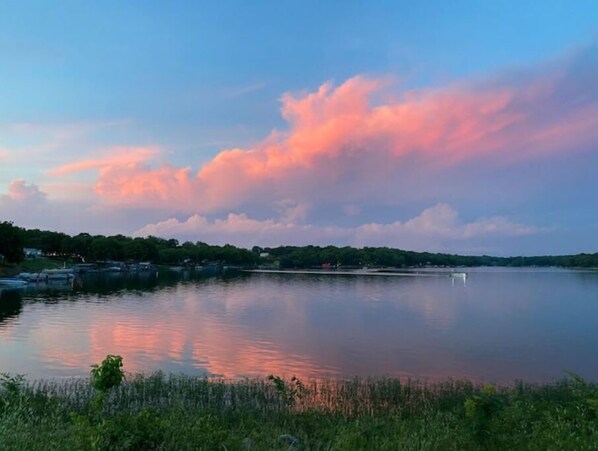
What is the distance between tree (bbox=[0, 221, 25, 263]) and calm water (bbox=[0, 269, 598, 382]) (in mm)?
23257

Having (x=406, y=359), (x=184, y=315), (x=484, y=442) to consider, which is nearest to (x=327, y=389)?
(x=484, y=442)

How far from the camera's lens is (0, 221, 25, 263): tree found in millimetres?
80750

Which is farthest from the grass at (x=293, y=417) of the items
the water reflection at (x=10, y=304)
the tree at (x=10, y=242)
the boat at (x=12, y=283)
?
the tree at (x=10, y=242)

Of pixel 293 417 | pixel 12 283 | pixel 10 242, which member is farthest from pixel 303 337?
pixel 10 242

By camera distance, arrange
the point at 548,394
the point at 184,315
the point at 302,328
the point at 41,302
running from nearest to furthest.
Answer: the point at 548,394 → the point at 302,328 → the point at 184,315 → the point at 41,302

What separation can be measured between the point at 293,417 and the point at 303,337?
72.5 feet

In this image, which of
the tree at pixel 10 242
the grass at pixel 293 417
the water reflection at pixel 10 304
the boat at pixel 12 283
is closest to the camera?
the grass at pixel 293 417

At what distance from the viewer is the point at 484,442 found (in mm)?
9453

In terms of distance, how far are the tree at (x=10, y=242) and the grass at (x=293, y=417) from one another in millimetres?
74072

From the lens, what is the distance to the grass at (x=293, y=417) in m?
7.73

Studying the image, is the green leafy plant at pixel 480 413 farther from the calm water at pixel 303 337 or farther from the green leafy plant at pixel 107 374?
the calm water at pixel 303 337

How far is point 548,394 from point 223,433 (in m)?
13.7

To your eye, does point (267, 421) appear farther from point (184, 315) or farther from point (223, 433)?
point (184, 315)

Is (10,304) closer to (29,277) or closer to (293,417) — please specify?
(29,277)
